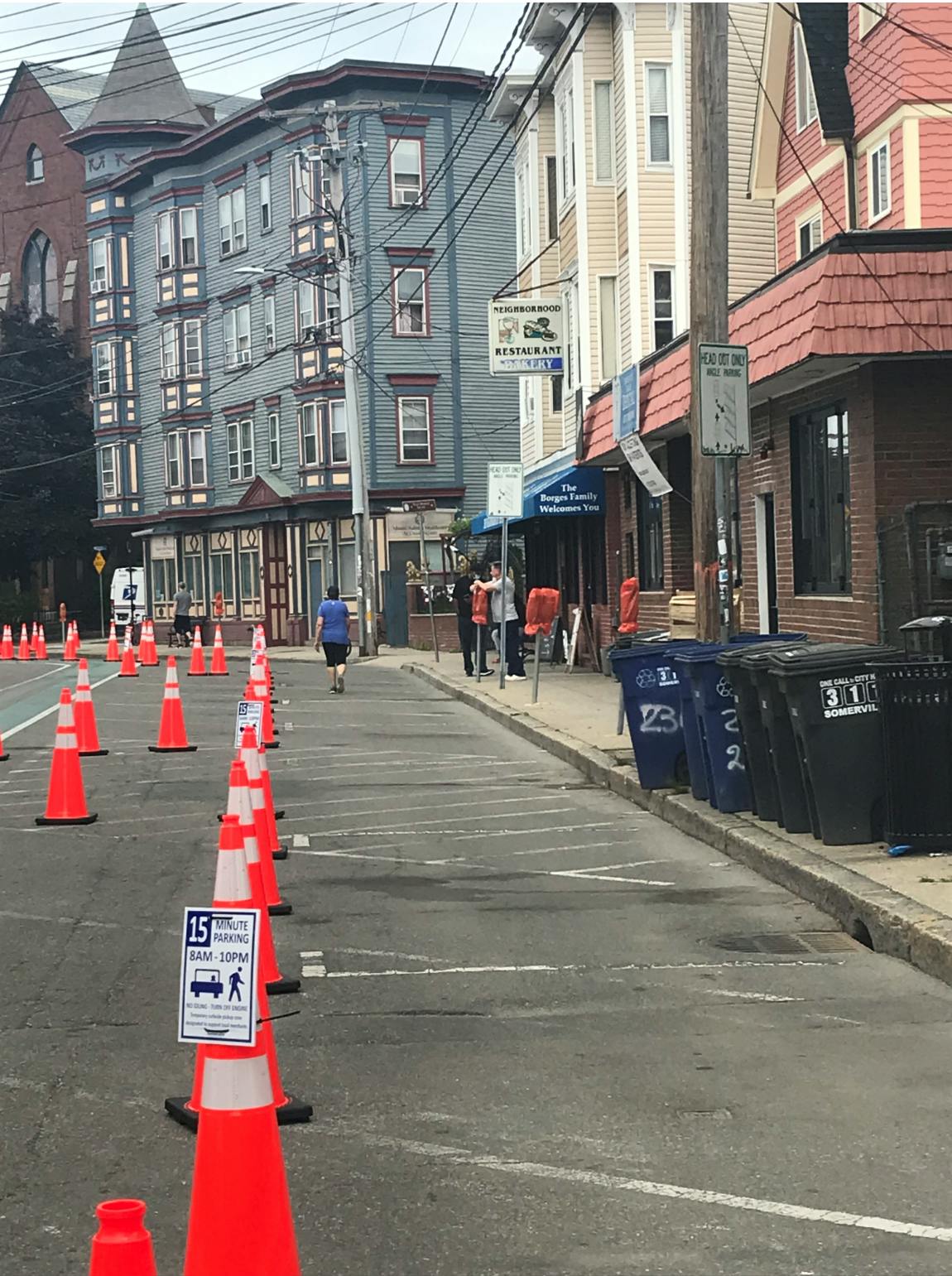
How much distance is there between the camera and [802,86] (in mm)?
23359

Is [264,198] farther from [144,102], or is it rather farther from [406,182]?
[144,102]

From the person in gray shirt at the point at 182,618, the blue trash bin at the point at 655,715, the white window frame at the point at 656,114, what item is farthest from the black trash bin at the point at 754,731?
the person in gray shirt at the point at 182,618

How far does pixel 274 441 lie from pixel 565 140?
22.6m

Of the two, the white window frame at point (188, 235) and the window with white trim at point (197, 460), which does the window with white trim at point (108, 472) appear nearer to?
the window with white trim at point (197, 460)

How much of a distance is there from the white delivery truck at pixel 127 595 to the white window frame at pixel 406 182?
15.5 m

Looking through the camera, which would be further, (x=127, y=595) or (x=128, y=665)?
(x=127, y=595)

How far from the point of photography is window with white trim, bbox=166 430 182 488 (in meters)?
56.8

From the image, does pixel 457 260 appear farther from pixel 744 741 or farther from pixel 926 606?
pixel 744 741

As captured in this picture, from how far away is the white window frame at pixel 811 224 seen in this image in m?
23.4

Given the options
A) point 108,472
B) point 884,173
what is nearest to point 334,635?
point 884,173

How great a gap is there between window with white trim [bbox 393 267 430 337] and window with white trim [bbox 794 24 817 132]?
26.1m

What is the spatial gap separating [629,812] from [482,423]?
3777cm

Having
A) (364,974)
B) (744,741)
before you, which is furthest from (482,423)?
(364,974)

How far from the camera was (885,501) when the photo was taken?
1537 cm
